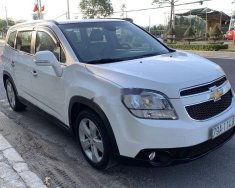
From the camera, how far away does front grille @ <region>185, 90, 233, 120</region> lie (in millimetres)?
3393

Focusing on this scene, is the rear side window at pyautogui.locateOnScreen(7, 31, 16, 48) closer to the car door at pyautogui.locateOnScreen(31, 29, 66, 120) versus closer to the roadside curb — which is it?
the car door at pyautogui.locateOnScreen(31, 29, 66, 120)

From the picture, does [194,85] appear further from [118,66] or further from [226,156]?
[226,156]

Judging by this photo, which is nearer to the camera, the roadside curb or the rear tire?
the roadside curb

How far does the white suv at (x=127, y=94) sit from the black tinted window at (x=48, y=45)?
0.01m

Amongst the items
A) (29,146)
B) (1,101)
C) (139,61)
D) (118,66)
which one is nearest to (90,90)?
(118,66)

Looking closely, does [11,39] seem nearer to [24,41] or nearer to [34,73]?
[24,41]

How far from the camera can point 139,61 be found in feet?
13.4

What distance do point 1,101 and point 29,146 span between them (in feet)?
10.4

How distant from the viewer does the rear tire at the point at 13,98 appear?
648cm

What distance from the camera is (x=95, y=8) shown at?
37875 mm

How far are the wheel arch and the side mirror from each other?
0.47 m

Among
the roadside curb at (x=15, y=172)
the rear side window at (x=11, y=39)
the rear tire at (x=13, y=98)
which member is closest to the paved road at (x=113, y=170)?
the roadside curb at (x=15, y=172)

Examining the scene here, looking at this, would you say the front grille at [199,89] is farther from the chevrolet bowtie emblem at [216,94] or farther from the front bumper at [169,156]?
the front bumper at [169,156]

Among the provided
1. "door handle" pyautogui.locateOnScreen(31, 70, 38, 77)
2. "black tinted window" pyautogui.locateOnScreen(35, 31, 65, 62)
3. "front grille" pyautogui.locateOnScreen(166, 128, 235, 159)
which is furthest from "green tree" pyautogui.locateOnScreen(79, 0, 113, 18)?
"front grille" pyautogui.locateOnScreen(166, 128, 235, 159)
